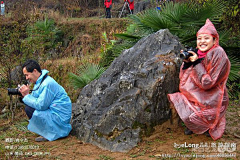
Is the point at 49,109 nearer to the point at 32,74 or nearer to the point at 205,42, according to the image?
the point at 32,74

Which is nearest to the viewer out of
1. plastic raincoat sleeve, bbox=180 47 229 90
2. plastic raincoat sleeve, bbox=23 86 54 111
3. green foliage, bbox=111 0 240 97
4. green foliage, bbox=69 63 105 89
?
plastic raincoat sleeve, bbox=180 47 229 90

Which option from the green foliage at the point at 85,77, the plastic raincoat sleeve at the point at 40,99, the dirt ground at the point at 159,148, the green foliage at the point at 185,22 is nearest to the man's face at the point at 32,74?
the plastic raincoat sleeve at the point at 40,99

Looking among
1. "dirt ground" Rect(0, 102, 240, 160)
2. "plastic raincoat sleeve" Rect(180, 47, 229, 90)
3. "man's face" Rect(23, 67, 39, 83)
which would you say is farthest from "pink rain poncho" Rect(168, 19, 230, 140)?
"man's face" Rect(23, 67, 39, 83)

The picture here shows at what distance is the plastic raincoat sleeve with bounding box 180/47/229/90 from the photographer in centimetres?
339

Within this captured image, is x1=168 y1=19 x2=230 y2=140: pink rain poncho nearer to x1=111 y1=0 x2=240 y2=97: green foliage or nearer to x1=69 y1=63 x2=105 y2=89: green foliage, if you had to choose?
x1=111 y1=0 x2=240 y2=97: green foliage

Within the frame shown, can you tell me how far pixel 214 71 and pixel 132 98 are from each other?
1190 mm

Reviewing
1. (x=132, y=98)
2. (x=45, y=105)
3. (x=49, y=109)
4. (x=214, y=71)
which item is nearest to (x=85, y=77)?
(x=49, y=109)

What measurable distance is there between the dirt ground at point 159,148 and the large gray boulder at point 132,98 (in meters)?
0.12

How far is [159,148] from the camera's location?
143 inches

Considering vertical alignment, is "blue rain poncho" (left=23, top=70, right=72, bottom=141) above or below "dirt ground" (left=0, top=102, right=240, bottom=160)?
above

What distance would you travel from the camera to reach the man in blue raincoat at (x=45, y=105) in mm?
4148

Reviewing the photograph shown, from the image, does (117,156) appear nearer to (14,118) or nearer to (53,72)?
(14,118)

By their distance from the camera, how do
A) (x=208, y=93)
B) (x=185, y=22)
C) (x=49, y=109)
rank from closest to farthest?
(x=208, y=93), (x=49, y=109), (x=185, y=22)

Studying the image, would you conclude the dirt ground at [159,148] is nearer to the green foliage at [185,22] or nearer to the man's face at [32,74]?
the man's face at [32,74]
